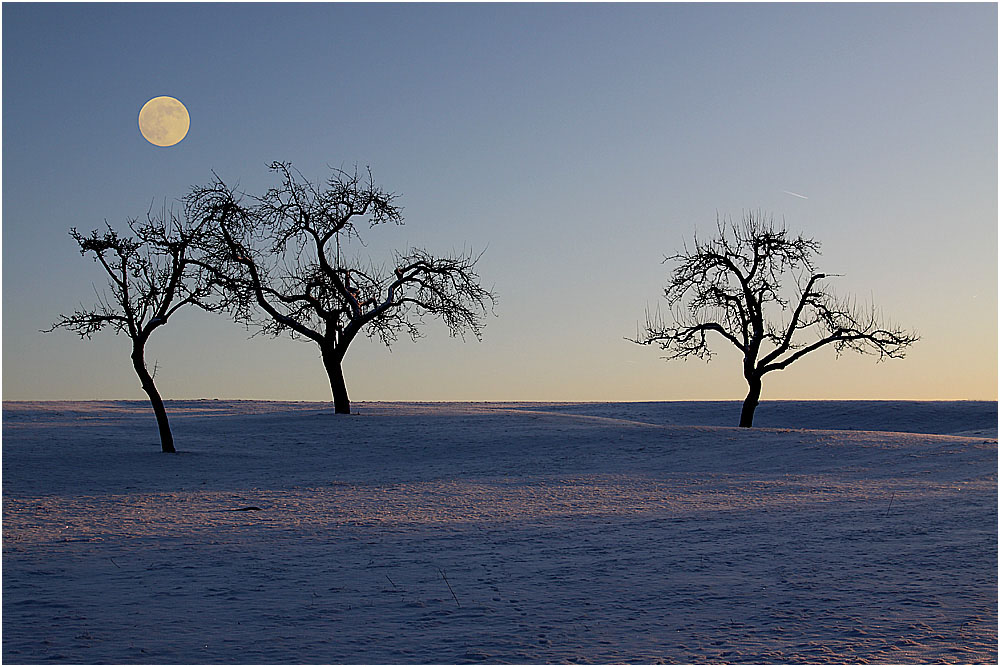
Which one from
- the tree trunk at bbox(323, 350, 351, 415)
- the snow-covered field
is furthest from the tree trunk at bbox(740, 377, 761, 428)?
the tree trunk at bbox(323, 350, 351, 415)

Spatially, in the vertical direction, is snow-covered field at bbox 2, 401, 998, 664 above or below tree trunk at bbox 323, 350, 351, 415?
below

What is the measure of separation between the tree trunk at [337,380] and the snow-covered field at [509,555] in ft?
34.8

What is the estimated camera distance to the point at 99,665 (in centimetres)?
708

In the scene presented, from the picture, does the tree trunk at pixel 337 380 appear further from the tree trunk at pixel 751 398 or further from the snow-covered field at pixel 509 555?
the tree trunk at pixel 751 398

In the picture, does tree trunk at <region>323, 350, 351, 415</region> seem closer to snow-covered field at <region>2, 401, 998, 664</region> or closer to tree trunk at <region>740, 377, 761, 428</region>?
snow-covered field at <region>2, 401, 998, 664</region>

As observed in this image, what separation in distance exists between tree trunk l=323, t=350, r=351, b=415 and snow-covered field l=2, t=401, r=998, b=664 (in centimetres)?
1060

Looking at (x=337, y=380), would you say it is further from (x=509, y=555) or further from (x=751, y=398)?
(x=509, y=555)

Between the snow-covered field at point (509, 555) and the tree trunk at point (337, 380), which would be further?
the tree trunk at point (337, 380)

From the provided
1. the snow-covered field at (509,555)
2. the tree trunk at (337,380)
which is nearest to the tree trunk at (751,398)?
the snow-covered field at (509,555)

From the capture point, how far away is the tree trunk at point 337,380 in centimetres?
3425

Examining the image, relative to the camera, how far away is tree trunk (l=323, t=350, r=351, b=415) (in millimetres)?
34250

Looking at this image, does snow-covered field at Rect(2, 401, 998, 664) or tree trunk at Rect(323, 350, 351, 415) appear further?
tree trunk at Rect(323, 350, 351, 415)

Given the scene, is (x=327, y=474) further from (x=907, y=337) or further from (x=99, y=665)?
(x=907, y=337)

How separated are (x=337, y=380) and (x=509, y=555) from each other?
24.3 metres
